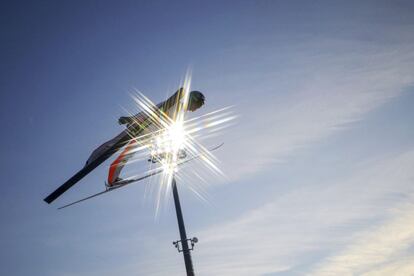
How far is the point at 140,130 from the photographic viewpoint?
33.9ft

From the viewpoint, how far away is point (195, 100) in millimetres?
10711

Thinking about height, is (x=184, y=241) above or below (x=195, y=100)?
below

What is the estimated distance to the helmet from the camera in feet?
35.0

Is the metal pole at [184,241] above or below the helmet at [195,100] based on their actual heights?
below

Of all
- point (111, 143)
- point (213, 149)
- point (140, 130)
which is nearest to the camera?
point (111, 143)

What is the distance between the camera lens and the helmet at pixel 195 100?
1066cm

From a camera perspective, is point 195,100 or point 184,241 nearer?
point 184,241

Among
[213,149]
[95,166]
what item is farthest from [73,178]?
[213,149]

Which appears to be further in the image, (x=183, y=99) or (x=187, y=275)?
(x=183, y=99)

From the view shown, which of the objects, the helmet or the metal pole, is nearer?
the metal pole

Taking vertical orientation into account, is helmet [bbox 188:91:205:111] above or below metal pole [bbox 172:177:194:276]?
above

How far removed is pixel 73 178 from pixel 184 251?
160 inches

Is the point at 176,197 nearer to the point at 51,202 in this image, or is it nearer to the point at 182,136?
the point at 182,136

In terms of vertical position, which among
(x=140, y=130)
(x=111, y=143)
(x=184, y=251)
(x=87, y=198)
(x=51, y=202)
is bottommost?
(x=184, y=251)
